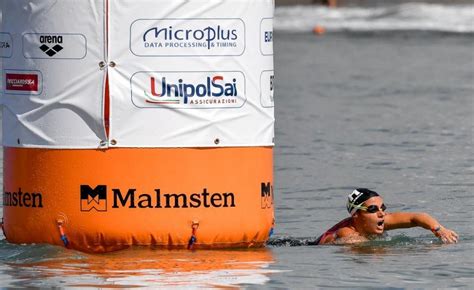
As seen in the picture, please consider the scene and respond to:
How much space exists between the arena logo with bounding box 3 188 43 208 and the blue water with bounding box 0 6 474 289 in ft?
1.04

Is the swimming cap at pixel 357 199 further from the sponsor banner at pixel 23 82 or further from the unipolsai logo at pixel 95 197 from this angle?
the sponsor banner at pixel 23 82

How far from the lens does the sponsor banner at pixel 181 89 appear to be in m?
11.5

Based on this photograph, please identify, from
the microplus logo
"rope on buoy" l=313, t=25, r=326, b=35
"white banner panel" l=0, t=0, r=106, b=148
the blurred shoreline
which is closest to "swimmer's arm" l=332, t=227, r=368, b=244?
the microplus logo

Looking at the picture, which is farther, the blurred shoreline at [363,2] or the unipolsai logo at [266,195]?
the blurred shoreline at [363,2]

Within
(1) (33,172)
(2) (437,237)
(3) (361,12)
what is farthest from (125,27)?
(3) (361,12)

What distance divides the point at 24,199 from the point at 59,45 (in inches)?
45.1

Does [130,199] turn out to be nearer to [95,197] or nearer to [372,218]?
[95,197]

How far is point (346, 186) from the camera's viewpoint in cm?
1702

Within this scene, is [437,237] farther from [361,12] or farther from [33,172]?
[361,12]

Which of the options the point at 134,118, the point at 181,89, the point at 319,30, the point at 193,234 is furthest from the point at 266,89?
the point at 319,30

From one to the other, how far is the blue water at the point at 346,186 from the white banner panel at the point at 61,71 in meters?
0.86

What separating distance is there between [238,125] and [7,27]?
1796mm

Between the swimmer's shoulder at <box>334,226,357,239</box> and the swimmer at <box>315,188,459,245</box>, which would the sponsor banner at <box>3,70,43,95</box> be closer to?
the swimmer at <box>315,188,459,245</box>

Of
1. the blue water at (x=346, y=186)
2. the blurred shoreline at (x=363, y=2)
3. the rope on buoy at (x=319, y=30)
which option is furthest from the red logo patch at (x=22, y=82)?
the blurred shoreline at (x=363, y=2)
